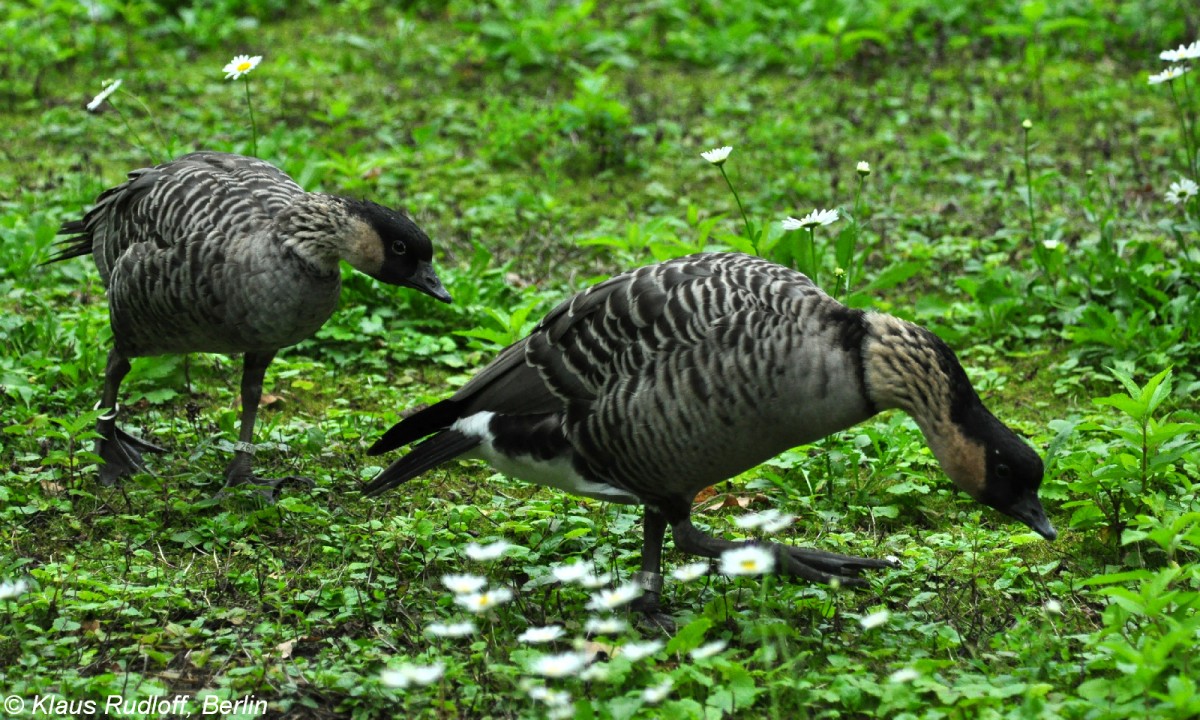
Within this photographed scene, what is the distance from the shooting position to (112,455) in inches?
236

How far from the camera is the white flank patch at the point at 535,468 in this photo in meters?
4.95

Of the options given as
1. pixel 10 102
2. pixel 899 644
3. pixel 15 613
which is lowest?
pixel 10 102

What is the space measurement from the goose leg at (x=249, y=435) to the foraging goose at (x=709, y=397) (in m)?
1.20

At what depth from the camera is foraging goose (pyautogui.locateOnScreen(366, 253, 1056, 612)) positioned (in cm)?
452

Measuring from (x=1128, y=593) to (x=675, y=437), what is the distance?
1.56 m

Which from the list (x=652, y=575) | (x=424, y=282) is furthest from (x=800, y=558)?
(x=424, y=282)

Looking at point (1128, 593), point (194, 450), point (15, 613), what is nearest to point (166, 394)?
point (194, 450)

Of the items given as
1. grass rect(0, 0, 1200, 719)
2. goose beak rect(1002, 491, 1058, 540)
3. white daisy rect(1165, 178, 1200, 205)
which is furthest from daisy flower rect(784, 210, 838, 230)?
white daisy rect(1165, 178, 1200, 205)

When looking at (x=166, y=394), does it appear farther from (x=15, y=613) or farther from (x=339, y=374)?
(x=15, y=613)

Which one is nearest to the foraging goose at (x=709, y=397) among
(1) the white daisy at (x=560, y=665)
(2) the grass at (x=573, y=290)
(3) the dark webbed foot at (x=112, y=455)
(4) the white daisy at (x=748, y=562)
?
(2) the grass at (x=573, y=290)

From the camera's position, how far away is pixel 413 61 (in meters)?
11.9

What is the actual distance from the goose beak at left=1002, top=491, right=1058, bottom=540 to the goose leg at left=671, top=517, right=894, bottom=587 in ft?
2.03

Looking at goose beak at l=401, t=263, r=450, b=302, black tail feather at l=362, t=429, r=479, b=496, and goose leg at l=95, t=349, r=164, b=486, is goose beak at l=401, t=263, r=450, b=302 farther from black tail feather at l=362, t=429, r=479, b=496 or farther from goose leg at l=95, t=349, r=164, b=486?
goose leg at l=95, t=349, r=164, b=486

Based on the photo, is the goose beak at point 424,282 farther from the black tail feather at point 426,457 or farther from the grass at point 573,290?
the grass at point 573,290
